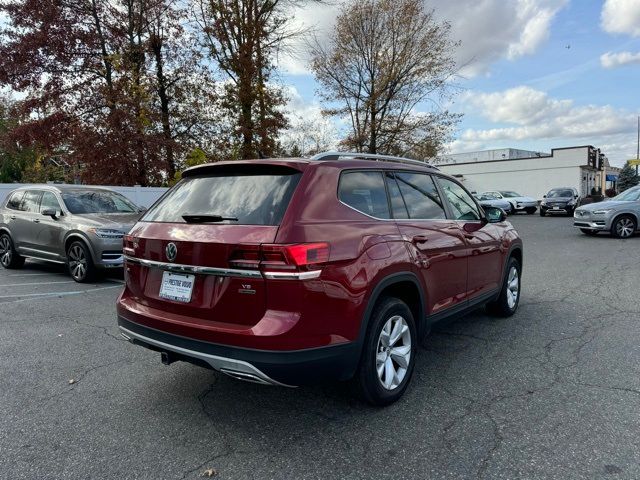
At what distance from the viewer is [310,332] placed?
2.68m

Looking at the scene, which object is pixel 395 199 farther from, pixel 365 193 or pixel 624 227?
pixel 624 227

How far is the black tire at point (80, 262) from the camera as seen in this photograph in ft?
25.6

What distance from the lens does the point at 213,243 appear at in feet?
9.21

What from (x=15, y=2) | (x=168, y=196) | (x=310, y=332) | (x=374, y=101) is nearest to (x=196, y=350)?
(x=310, y=332)

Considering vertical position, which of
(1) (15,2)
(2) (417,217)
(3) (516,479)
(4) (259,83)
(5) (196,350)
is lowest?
(3) (516,479)

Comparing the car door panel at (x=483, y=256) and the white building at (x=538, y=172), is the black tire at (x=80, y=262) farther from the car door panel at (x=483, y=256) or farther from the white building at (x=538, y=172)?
the white building at (x=538, y=172)

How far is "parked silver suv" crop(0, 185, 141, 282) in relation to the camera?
7758 mm

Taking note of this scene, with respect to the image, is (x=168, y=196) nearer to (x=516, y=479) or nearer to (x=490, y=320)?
(x=516, y=479)

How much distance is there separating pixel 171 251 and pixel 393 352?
1738 mm

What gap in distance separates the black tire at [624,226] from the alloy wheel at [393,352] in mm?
13378

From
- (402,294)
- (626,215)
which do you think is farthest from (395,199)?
(626,215)

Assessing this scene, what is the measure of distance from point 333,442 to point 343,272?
1.07 m

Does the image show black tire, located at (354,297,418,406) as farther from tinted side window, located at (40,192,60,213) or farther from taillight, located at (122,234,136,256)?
tinted side window, located at (40,192,60,213)

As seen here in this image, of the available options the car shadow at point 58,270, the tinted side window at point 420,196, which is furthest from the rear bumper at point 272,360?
the car shadow at point 58,270
